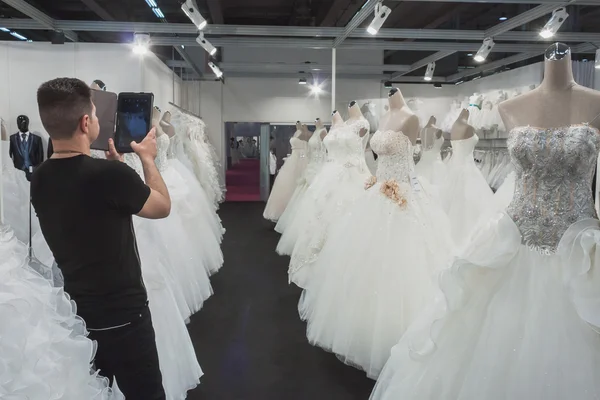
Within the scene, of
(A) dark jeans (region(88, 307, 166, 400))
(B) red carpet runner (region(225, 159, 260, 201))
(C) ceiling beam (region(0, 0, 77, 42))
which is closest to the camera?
(A) dark jeans (region(88, 307, 166, 400))

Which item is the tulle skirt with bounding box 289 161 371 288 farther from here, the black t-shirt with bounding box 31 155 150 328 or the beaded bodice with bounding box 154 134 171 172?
the black t-shirt with bounding box 31 155 150 328

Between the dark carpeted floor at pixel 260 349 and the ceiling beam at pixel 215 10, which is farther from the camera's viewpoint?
the ceiling beam at pixel 215 10

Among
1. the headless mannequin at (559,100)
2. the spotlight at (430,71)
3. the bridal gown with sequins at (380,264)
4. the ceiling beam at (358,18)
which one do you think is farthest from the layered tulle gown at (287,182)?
the headless mannequin at (559,100)

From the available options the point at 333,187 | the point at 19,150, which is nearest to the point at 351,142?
the point at 333,187

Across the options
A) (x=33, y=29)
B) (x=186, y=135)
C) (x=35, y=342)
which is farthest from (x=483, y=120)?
(x=35, y=342)

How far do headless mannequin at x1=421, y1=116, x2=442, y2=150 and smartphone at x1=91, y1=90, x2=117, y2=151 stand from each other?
5052 millimetres

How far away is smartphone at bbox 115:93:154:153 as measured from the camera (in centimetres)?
191

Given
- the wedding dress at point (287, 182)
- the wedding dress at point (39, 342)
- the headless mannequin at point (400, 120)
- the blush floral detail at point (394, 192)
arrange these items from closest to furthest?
the wedding dress at point (39, 342) < the blush floral detail at point (394, 192) < the headless mannequin at point (400, 120) < the wedding dress at point (287, 182)

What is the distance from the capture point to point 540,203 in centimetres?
207

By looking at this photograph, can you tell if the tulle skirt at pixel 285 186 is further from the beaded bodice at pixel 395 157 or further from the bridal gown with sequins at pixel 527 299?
the bridal gown with sequins at pixel 527 299

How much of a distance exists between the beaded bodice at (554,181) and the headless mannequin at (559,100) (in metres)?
0.09

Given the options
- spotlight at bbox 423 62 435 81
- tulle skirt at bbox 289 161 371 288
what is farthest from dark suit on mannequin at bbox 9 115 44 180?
spotlight at bbox 423 62 435 81

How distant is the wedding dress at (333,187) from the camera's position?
4480mm

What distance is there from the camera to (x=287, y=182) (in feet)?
29.8
